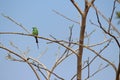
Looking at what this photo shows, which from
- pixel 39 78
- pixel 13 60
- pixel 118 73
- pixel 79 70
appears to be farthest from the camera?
pixel 13 60

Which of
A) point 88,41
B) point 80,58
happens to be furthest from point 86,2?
point 88,41

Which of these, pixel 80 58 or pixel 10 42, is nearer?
pixel 80 58

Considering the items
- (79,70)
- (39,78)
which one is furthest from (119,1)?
(39,78)

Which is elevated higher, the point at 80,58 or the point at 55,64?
the point at 55,64

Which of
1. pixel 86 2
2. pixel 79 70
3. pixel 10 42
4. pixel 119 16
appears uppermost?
pixel 10 42

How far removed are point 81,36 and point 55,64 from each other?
336 cm

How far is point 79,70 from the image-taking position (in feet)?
6.98

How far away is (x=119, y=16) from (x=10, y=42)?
335 cm

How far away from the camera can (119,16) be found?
127 inches

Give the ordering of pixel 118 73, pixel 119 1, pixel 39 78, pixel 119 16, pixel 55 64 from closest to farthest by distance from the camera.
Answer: pixel 118 73 → pixel 119 1 → pixel 119 16 → pixel 39 78 → pixel 55 64

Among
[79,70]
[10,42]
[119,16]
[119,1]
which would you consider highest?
[10,42]

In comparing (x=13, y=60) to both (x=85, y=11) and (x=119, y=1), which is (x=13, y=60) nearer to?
(x=85, y=11)

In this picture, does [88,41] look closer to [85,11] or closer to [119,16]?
[119,16]

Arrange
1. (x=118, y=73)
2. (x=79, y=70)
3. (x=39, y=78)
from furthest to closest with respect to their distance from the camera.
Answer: (x=39, y=78) → (x=79, y=70) → (x=118, y=73)
